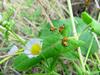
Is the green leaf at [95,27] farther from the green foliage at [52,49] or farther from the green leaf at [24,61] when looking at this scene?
the green leaf at [24,61]

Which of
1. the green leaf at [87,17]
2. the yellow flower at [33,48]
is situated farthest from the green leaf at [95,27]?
the yellow flower at [33,48]

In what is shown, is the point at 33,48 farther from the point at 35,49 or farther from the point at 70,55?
the point at 70,55

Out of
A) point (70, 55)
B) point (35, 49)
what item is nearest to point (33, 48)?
point (35, 49)

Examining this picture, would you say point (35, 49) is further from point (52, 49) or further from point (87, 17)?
point (87, 17)

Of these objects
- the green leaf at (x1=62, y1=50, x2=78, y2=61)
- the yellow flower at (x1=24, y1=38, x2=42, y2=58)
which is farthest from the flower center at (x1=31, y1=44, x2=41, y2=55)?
the green leaf at (x1=62, y1=50, x2=78, y2=61)

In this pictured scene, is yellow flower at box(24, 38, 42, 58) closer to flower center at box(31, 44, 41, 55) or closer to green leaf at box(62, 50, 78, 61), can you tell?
flower center at box(31, 44, 41, 55)

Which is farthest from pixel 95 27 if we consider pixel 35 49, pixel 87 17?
pixel 35 49

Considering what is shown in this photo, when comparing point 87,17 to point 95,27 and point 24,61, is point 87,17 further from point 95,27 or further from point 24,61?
point 24,61

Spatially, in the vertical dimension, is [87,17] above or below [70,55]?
above

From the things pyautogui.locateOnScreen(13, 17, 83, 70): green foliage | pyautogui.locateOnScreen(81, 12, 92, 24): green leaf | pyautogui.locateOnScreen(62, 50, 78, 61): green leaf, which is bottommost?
pyautogui.locateOnScreen(62, 50, 78, 61): green leaf
